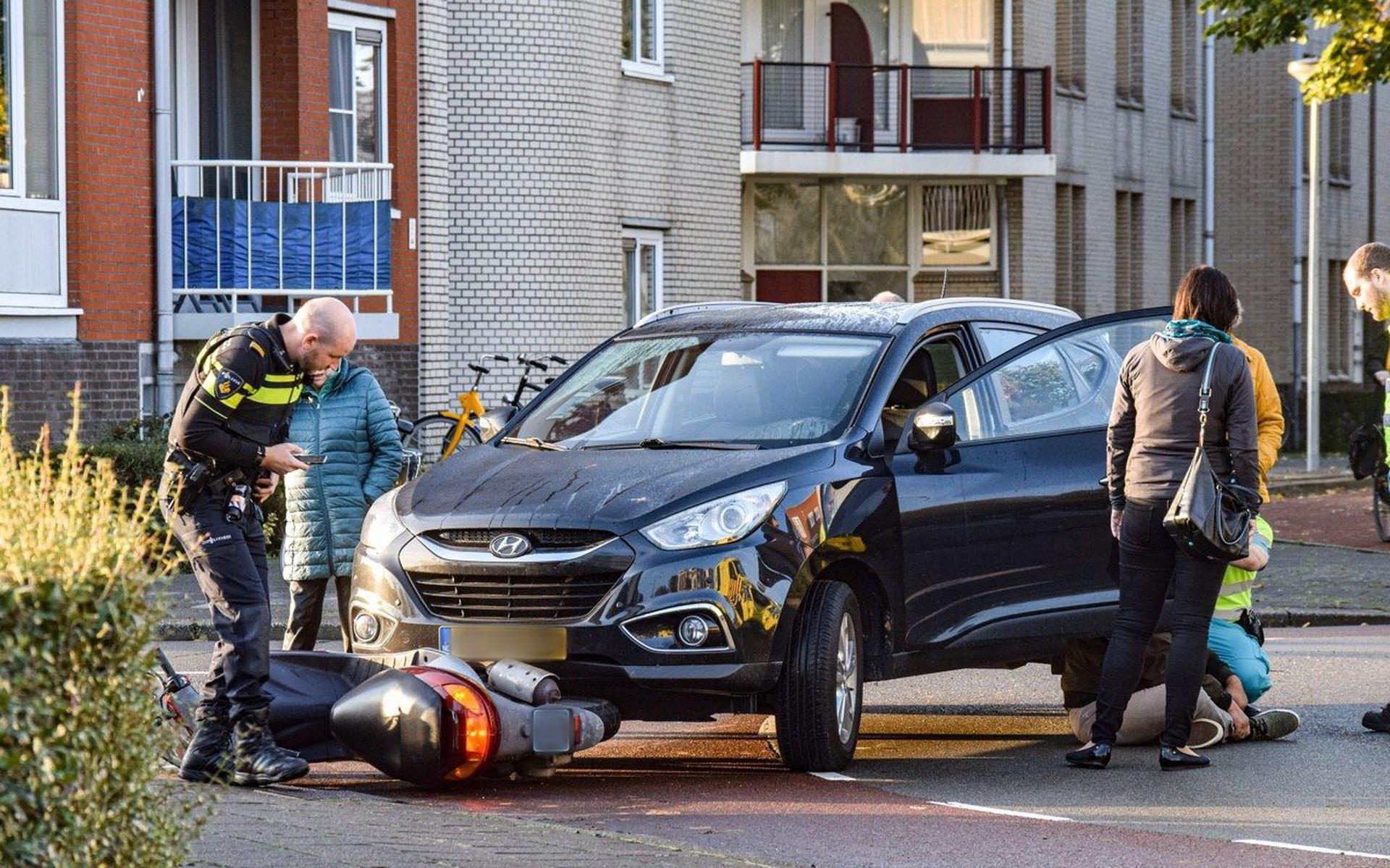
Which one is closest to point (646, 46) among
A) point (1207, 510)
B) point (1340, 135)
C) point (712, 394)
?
point (712, 394)

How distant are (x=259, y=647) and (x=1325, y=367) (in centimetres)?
3777

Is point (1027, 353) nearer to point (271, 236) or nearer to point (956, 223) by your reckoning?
point (271, 236)

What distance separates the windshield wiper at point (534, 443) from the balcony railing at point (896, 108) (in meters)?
20.0

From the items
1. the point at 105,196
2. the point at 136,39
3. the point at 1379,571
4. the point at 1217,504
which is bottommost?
the point at 1379,571

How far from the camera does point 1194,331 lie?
27.1 feet

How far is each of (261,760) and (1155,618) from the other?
339cm

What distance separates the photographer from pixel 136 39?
1772cm

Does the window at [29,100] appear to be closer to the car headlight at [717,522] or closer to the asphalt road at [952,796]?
the asphalt road at [952,796]

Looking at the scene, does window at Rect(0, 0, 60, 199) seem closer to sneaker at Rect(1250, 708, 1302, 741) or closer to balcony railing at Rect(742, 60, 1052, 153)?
sneaker at Rect(1250, 708, 1302, 741)

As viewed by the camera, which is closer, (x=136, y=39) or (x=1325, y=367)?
(x=136, y=39)

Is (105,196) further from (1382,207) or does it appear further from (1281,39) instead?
(1382,207)

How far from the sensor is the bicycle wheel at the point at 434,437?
63.1 feet

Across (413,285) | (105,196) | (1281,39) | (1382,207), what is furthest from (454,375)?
(1382,207)

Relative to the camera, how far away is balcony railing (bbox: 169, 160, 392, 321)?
60.4 feet
